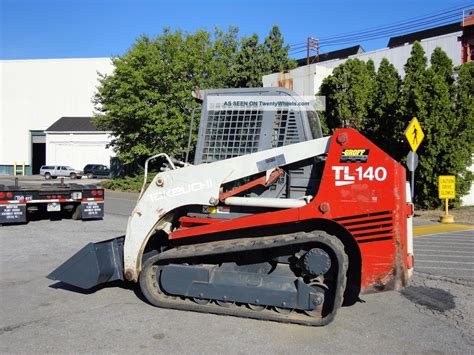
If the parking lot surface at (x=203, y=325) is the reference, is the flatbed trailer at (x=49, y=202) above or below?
above

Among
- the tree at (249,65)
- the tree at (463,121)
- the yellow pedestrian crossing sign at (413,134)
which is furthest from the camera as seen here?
the tree at (249,65)

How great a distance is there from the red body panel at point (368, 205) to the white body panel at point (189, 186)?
37 cm

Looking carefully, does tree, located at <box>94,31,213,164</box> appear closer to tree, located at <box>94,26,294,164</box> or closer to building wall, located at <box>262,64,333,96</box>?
tree, located at <box>94,26,294,164</box>

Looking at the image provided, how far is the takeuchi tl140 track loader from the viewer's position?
4789 mm

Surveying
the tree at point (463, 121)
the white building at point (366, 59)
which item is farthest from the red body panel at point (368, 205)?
the white building at point (366, 59)

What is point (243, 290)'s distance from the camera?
499 cm

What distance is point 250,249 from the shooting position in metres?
4.93

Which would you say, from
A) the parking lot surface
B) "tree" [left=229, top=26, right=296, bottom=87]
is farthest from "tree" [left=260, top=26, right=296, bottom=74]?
the parking lot surface

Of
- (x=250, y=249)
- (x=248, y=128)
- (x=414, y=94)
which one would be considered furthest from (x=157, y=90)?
(x=250, y=249)

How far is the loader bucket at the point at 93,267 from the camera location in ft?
18.2

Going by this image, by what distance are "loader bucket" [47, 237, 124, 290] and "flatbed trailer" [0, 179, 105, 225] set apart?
6573mm

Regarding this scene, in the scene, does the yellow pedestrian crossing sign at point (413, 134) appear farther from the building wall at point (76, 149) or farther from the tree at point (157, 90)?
the building wall at point (76, 149)

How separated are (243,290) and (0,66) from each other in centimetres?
5815

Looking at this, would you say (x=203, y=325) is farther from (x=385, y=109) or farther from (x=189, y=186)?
(x=385, y=109)
